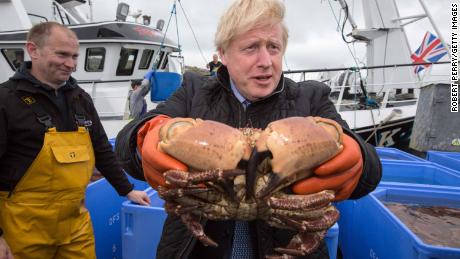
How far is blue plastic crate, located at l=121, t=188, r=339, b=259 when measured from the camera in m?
2.69

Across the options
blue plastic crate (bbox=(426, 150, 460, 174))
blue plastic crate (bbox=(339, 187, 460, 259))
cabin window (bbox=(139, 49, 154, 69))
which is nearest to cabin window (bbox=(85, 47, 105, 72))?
cabin window (bbox=(139, 49, 154, 69))

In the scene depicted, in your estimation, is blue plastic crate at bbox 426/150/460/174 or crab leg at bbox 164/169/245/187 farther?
blue plastic crate at bbox 426/150/460/174

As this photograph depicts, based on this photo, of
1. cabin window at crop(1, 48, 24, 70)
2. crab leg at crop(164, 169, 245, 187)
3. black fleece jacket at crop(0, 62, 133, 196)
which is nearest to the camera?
crab leg at crop(164, 169, 245, 187)

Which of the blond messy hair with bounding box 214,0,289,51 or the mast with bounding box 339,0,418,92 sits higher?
the mast with bounding box 339,0,418,92

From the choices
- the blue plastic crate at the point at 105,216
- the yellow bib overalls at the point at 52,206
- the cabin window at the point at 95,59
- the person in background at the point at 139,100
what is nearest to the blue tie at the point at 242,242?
the yellow bib overalls at the point at 52,206

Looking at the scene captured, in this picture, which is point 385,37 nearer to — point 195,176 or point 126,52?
point 126,52

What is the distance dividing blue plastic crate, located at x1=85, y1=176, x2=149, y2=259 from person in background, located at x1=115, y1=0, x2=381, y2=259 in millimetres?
1690

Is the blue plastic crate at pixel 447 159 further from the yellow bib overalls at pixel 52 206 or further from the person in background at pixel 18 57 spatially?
the person in background at pixel 18 57

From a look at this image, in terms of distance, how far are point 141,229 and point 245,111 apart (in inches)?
59.6

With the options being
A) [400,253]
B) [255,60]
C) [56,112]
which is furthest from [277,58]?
[56,112]

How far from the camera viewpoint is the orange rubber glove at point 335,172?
138cm

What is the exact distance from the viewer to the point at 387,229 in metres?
2.38

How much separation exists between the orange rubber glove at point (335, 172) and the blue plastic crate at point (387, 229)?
0.85 m

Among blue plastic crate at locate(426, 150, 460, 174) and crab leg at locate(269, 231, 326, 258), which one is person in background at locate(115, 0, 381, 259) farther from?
blue plastic crate at locate(426, 150, 460, 174)
